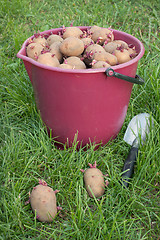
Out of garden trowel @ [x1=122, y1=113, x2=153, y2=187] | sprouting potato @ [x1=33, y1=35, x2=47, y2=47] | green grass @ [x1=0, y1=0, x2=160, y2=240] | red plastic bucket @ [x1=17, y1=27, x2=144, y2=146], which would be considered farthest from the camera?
sprouting potato @ [x1=33, y1=35, x2=47, y2=47]

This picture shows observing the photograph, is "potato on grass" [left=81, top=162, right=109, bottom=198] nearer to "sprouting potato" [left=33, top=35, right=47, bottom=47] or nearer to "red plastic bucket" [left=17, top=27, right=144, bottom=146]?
"red plastic bucket" [left=17, top=27, right=144, bottom=146]

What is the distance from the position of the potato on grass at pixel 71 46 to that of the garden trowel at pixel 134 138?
0.52m

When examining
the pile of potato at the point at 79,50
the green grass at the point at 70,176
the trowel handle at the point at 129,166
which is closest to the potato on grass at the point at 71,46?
the pile of potato at the point at 79,50

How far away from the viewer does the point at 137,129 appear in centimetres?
157

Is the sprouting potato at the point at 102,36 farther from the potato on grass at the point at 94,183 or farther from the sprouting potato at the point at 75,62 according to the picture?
the potato on grass at the point at 94,183

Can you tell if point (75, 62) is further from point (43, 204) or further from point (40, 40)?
point (43, 204)

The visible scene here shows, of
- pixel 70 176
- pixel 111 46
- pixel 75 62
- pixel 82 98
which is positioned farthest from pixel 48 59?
pixel 70 176

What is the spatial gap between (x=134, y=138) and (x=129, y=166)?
0.76 feet

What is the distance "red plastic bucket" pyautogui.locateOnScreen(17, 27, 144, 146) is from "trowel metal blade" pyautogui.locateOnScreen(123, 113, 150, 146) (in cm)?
8

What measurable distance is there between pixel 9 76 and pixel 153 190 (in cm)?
134

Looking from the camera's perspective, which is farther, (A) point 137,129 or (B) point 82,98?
(A) point 137,129

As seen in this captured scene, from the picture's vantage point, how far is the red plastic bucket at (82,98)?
1.30 m

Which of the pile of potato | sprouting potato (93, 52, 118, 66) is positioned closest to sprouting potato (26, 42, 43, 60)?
the pile of potato

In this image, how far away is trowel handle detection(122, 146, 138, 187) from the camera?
1.38m
